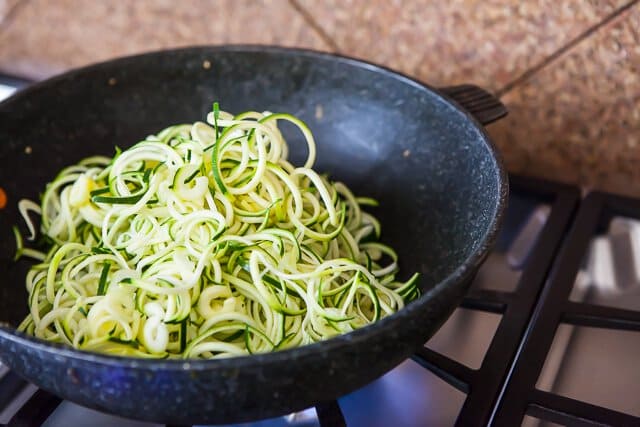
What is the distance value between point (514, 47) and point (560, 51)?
6 cm

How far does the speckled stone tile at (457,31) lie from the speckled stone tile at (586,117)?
29 mm

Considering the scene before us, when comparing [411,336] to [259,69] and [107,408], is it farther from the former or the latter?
[259,69]

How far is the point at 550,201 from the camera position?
Result: 1.00 metres

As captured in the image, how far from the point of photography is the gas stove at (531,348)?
71 cm

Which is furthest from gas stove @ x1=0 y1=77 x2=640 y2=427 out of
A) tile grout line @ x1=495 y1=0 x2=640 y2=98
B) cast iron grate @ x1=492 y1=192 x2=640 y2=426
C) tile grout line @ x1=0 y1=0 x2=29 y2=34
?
tile grout line @ x1=0 y1=0 x2=29 y2=34

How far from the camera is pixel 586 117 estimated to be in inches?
39.2

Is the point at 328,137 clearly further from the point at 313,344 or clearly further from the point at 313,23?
the point at 313,344

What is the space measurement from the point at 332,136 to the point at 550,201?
12.0 inches

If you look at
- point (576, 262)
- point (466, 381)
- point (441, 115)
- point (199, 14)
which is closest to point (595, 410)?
point (466, 381)

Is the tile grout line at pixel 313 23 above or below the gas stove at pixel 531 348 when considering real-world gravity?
above

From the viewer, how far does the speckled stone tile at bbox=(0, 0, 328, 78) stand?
43.7 inches

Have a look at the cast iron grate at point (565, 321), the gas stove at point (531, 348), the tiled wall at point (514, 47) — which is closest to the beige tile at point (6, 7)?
the tiled wall at point (514, 47)

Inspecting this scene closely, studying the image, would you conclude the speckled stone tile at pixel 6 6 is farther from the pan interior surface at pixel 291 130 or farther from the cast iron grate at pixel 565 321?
the cast iron grate at pixel 565 321

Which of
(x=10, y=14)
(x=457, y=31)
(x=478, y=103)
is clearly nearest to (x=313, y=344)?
(x=478, y=103)
